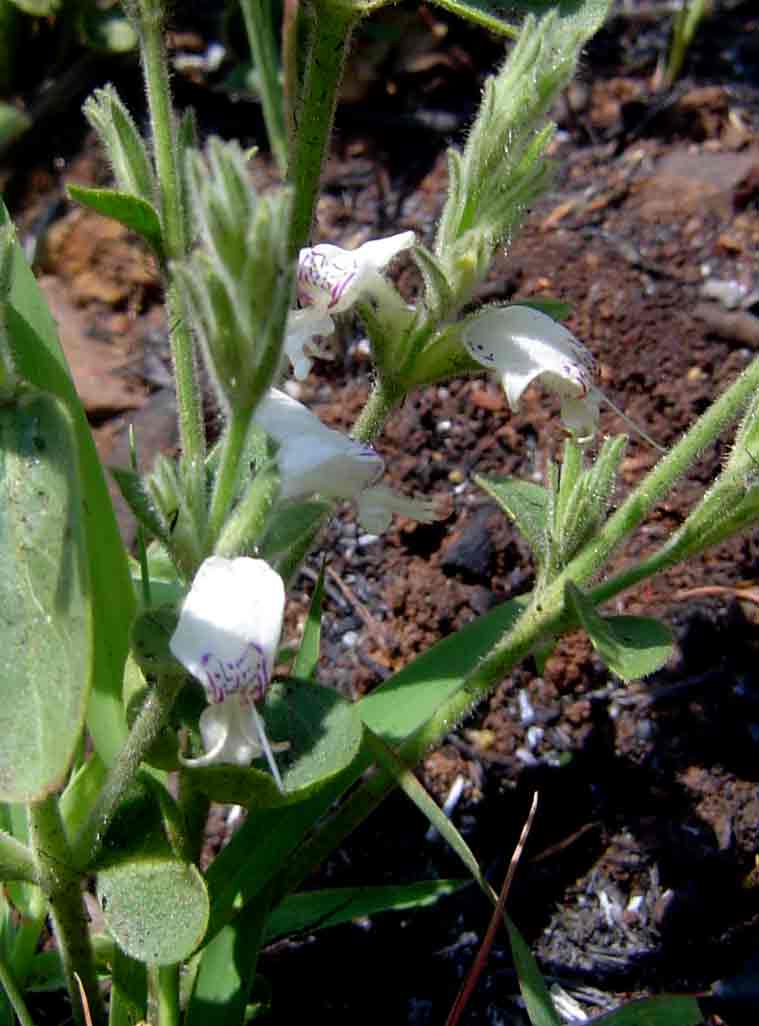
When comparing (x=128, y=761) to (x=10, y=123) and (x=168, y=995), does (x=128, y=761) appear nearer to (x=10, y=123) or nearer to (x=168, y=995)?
(x=168, y=995)

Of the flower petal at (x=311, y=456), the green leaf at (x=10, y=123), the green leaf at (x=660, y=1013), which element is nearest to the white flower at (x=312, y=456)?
the flower petal at (x=311, y=456)

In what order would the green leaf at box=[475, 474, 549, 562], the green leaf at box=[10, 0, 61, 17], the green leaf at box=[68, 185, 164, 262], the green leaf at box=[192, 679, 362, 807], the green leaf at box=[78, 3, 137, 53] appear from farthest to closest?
the green leaf at box=[78, 3, 137, 53]
the green leaf at box=[10, 0, 61, 17]
the green leaf at box=[475, 474, 549, 562]
the green leaf at box=[68, 185, 164, 262]
the green leaf at box=[192, 679, 362, 807]

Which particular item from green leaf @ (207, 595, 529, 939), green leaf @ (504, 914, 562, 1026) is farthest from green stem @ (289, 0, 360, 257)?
green leaf @ (504, 914, 562, 1026)

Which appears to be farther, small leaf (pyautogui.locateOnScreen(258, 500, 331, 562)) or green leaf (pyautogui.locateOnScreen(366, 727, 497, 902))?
green leaf (pyautogui.locateOnScreen(366, 727, 497, 902))

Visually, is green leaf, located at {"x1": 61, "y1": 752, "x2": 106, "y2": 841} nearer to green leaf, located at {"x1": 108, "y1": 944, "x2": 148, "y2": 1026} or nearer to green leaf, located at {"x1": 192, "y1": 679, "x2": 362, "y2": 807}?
green leaf, located at {"x1": 108, "y1": 944, "x2": 148, "y2": 1026}

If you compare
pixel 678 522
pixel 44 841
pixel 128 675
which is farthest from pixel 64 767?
pixel 678 522

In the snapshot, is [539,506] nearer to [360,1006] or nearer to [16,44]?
[360,1006]

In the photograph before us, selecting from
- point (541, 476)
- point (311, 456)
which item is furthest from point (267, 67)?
point (311, 456)
